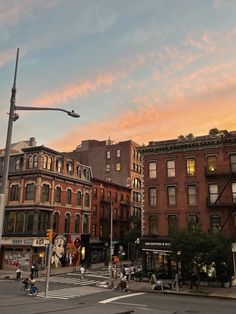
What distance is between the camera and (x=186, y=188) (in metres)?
40.8

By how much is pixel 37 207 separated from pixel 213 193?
24.1m

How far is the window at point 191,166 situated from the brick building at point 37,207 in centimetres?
2013

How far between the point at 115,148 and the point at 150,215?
4139 centimetres

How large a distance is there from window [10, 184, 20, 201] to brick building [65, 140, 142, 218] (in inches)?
1123

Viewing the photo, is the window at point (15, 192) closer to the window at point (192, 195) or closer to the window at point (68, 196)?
the window at point (68, 196)

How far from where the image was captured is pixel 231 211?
123 feet

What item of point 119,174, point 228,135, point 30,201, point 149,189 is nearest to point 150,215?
point 149,189

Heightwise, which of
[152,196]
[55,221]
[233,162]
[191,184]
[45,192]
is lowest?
[55,221]

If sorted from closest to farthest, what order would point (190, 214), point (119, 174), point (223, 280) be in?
1. point (223, 280)
2. point (190, 214)
3. point (119, 174)

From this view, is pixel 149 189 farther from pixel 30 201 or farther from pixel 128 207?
pixel 128 207

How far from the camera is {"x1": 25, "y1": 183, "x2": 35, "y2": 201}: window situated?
165 ft

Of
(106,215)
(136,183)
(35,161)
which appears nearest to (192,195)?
(35,161)

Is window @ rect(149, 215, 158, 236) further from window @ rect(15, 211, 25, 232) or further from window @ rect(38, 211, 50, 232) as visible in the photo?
window @ rect(15, 211, 25, 232)

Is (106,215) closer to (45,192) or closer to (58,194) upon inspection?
(58,194)
